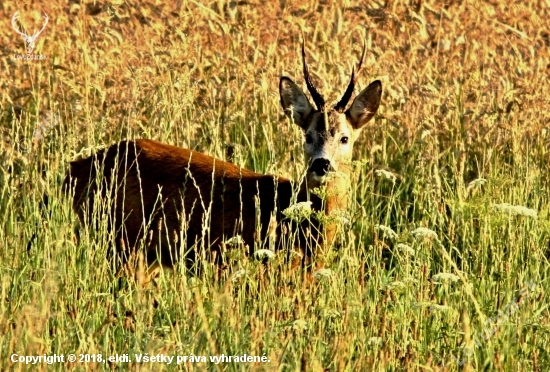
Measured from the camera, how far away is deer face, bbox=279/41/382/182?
776 cm

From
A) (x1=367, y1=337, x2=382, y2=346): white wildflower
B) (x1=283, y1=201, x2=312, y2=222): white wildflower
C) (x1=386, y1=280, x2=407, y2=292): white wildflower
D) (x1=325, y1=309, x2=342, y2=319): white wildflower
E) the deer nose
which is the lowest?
(x1=367, y1=337, x2=382, y2=346): white wildflower

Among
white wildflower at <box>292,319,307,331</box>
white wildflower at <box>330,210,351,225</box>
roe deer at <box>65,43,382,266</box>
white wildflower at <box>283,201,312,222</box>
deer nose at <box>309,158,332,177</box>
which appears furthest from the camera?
roe deer at <box>65,43,382,266</box>

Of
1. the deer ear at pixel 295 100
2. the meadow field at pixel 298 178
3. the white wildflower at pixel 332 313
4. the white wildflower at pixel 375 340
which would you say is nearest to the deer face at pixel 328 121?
the deer ear at pixel 295 100

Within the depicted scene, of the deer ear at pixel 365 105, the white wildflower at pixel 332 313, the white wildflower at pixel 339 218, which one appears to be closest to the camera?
the white wildflower at pixel 332 313

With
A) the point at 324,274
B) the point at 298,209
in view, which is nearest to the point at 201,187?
the point at 298,209

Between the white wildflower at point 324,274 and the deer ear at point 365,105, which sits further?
the deer ear at point 365,105

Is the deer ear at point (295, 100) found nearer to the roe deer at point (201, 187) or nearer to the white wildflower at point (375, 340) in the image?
the roe deer at point (201, 187)

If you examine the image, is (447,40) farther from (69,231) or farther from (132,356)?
(132,356)

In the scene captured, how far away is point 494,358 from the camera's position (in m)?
4.83

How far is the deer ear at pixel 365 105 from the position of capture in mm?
8266

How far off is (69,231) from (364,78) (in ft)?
14.3

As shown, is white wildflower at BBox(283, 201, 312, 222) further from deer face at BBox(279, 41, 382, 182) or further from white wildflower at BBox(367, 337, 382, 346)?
deer face at BBox(279, 41, 382, 182)

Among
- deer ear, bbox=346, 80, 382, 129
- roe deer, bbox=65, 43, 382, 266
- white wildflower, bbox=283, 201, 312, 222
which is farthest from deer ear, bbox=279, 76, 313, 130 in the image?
white wildflower, bbox=283, 201, 312, 222

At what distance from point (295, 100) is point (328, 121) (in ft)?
1.45
